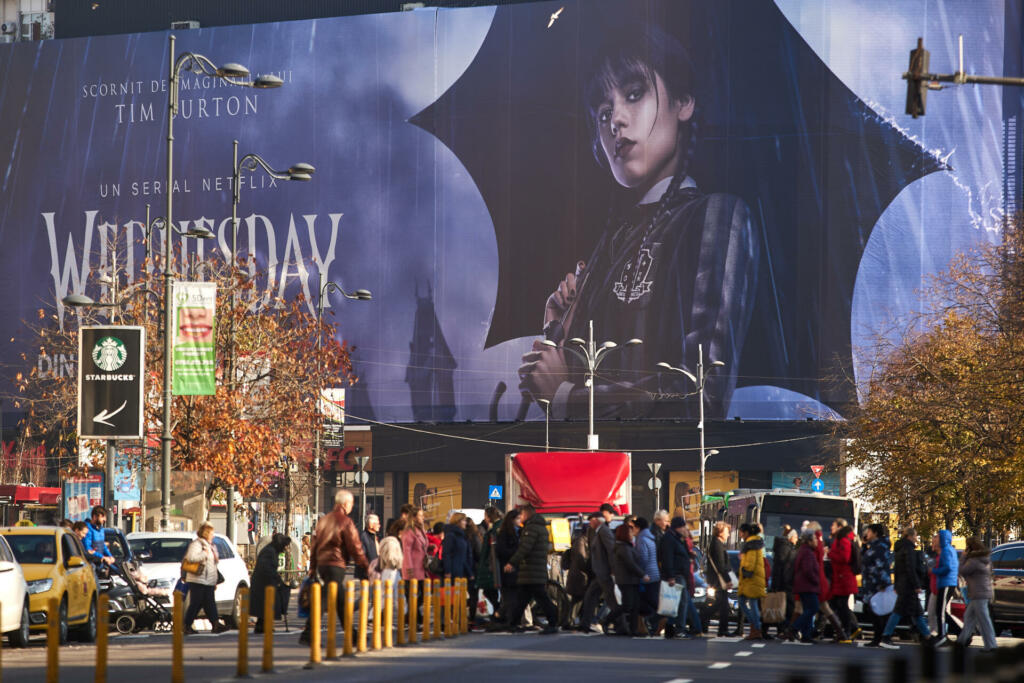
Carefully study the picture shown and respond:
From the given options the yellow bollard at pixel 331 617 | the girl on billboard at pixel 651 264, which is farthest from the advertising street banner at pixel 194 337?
the girl on billboard at pixel 651 264

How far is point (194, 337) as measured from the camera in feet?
91.8

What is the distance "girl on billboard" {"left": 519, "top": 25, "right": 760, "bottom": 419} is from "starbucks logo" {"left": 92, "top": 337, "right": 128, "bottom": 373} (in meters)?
49.7

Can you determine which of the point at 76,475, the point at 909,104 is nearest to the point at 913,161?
the point at 76,475

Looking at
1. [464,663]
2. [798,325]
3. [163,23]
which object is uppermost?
[163,23]

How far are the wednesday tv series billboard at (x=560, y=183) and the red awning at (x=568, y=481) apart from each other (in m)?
41.0

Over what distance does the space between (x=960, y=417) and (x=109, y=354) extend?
66.6ft

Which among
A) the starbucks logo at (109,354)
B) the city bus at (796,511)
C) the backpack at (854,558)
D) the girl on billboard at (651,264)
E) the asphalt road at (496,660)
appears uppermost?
the girl on billboard at (651,264)

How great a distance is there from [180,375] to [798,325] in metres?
49.8

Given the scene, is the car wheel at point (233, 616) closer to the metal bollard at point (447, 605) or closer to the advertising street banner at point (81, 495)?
the metal bollard at point (447, 605)

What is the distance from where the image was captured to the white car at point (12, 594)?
18.2m

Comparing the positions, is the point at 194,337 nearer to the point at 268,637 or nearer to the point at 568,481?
the point at 568,481

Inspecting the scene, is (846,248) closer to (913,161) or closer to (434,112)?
(913,161)

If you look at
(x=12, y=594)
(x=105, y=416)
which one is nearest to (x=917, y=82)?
(x=12, y=594)

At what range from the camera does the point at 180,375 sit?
1094 inches
